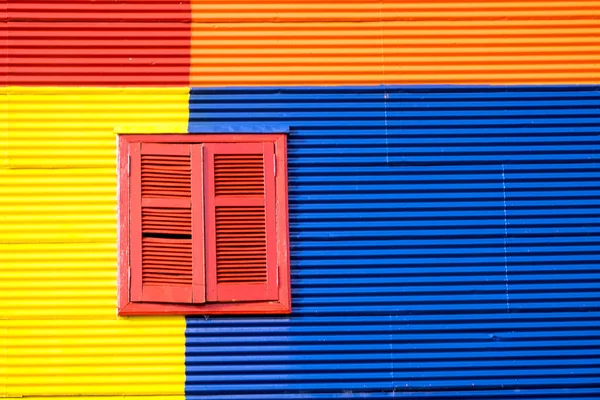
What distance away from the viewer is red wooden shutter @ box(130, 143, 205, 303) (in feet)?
22.1

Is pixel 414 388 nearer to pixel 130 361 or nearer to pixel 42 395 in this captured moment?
pixel 130 361

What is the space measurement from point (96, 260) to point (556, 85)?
3669 mm

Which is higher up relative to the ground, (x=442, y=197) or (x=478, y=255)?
(x=442, y=197)

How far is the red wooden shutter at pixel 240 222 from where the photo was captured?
6.78m

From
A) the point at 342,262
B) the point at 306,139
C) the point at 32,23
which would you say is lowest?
the point at 342,262

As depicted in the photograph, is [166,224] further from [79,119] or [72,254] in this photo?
[79,119]

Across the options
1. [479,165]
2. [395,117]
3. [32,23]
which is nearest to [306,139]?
[395,117]

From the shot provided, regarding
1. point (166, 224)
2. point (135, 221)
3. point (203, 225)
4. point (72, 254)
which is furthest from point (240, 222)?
point (72, 254)

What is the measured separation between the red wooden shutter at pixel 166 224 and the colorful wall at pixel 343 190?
0.18 m

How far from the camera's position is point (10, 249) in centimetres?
679

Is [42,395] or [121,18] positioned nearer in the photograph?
[42,395]

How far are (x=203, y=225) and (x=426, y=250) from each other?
5.37 feet

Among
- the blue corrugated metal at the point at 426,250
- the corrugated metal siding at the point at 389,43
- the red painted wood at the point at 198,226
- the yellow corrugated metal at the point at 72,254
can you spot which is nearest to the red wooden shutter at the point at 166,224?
the red painted wood at the point at 198,226

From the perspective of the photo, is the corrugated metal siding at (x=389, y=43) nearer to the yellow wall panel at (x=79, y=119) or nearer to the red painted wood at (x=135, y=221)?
the yellow wall panel at (x=79, y=119)
